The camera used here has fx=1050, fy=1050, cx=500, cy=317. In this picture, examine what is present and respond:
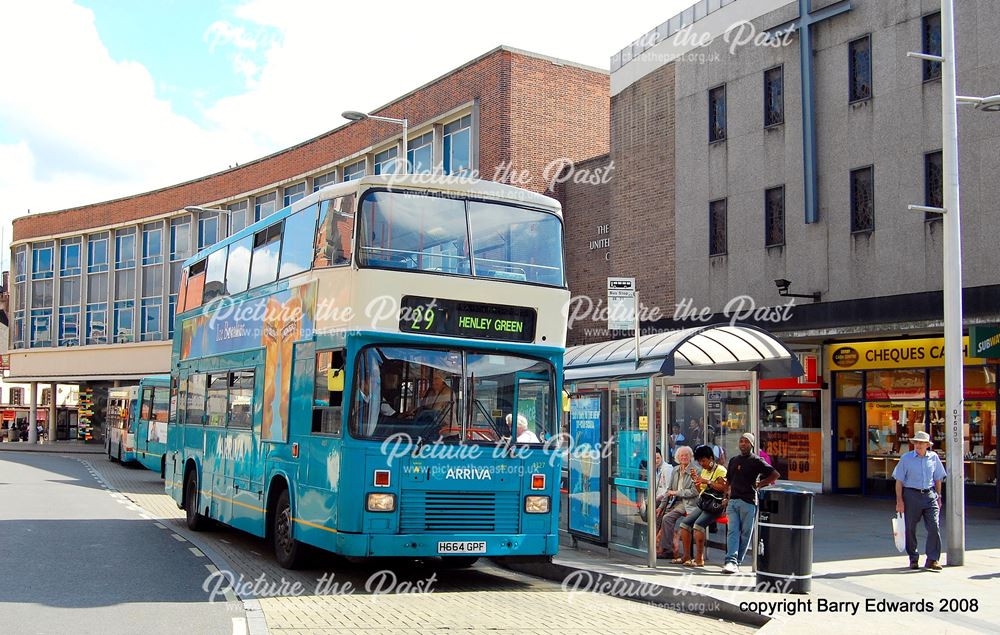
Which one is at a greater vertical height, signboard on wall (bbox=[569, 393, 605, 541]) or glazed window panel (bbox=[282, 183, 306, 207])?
glazed window panel (bbox=[282, 183, 306, 207])

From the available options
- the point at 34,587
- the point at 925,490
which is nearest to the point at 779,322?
the point at 925,490

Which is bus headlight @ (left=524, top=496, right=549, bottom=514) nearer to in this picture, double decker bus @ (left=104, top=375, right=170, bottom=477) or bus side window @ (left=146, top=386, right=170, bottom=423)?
double decker bus @ (left=104, top=375, right=170, bottom=477)

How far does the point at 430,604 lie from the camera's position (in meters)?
10.6

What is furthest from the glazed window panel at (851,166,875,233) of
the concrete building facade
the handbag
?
the handbag

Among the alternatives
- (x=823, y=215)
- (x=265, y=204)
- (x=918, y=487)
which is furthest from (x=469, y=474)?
(x=265, y=204)

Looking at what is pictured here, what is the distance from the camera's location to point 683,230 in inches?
1069

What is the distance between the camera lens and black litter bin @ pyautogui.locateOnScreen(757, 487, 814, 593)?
10930 mm

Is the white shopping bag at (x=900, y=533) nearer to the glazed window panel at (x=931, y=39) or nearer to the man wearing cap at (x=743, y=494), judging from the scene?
the man wearing cap at (x=743, y=494)

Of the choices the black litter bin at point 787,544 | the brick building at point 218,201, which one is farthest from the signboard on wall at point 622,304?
the brick building at point 218,201

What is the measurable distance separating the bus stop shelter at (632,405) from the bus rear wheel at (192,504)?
6102mm

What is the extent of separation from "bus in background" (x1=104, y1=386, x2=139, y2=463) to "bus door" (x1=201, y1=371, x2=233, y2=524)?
20.8 metres

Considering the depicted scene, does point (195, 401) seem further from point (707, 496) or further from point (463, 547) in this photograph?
point (707, 496)

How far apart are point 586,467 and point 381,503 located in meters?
4.34

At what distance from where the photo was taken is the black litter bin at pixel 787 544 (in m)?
10.9
